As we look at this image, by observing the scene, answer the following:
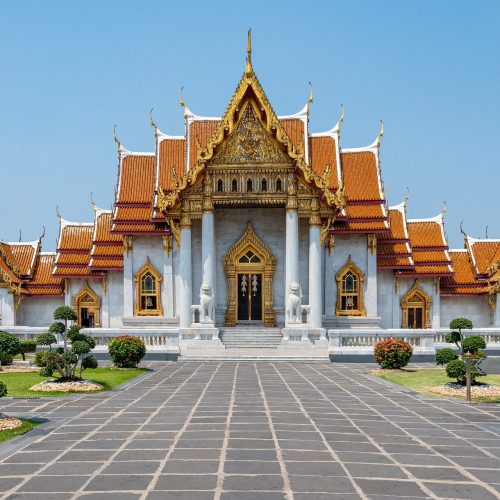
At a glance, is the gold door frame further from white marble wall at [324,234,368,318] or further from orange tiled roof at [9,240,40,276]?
orange tiled roof at [9,240,40,276]

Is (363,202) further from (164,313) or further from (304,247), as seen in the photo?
(164,313)

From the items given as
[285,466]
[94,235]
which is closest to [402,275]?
[94,235]

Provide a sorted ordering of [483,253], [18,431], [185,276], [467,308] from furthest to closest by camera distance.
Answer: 1. [483,253]
2. [467,308]
3. [185,276]
4. [18,431]

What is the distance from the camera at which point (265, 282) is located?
32.5 metres

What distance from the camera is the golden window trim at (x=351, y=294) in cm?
3325

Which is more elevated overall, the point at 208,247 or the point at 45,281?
the point at 208,247

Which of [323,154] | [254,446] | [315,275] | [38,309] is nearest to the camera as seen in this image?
[254,446]

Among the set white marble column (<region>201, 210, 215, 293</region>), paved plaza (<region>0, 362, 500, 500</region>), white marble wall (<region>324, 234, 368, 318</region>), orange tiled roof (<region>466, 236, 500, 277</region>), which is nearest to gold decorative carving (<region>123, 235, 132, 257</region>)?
white marble column (<region>201, 210, 215, 293</region>)

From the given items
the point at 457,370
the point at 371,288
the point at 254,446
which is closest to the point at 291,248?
the point at 371,288

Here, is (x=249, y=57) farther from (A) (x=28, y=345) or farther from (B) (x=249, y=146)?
(A) (x=28, y=345)

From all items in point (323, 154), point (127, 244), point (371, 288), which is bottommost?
point (371, 288)

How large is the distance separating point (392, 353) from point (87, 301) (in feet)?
57.4

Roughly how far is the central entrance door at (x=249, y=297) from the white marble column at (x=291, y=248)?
2.59 metres

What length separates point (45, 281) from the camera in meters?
37.2
